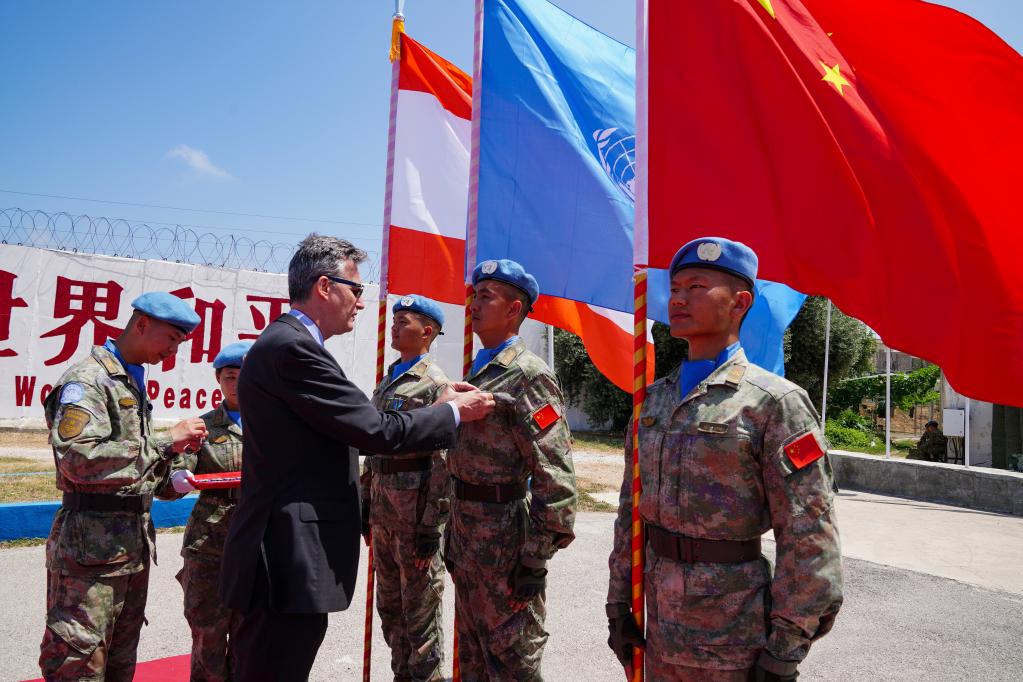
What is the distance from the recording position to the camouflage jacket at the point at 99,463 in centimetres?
300

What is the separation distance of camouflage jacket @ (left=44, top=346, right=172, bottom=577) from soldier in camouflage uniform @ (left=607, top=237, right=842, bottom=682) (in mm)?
2150

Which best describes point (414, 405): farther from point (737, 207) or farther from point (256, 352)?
point (737, 207)

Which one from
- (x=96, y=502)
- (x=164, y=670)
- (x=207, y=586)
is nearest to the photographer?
(x=96, y=502)

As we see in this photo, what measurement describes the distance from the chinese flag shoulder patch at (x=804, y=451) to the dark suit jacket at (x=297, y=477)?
53.4 inches

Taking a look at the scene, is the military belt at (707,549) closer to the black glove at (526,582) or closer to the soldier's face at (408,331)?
the black glove at (526,582)

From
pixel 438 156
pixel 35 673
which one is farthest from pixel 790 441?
pixel 35 673

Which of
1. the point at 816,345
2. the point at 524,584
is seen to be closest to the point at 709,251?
the point at 524,584

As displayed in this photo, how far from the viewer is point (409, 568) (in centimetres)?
382

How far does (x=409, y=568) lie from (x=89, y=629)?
4.87 feet

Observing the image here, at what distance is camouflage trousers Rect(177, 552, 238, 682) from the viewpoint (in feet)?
11.6

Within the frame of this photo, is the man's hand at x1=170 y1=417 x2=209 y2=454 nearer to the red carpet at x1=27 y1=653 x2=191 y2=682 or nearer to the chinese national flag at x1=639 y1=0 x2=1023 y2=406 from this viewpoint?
the red carpet at x1=27 y1=653 x2=191 y2=682

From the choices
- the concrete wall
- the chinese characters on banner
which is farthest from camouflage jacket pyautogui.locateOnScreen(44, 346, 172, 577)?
the concrete wall

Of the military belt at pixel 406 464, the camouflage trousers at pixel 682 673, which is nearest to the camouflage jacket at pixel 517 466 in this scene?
the military belt at pixel 406 464

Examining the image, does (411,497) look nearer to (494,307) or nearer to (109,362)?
(494,307)
